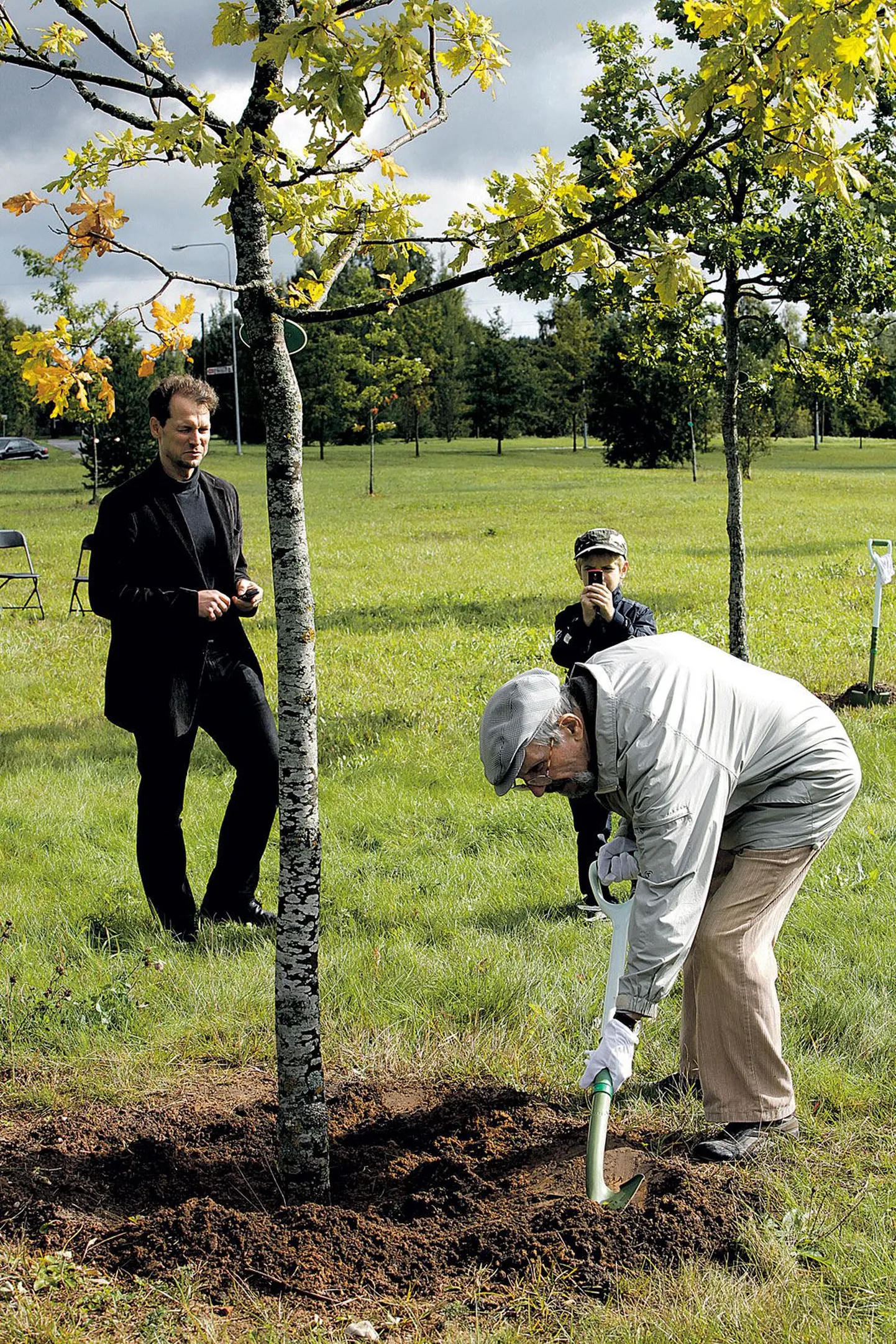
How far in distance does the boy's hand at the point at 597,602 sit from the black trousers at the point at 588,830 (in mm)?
752

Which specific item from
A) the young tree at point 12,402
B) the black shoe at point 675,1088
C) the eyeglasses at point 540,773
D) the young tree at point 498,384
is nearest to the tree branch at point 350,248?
the eyeglasses at point 540,773

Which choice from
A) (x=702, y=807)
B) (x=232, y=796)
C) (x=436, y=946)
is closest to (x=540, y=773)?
(x=702, y=807)

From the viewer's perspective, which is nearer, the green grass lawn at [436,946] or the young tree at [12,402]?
the green grass lawn at [436,946]

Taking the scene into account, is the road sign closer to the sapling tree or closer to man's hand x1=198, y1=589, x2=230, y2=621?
the sapling tree

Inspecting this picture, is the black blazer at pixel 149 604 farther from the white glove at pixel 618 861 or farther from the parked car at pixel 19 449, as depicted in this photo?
the parked car at pixel 19 449

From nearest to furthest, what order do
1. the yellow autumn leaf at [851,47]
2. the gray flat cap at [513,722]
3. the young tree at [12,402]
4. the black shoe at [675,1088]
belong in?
the yellow autumn leaf at [851,47] < the gray flat cap at [513,722] < the black shoe at [675,1088] < the young tree at [12,402]

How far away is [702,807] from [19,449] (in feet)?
173

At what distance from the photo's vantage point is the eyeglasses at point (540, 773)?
274 cm

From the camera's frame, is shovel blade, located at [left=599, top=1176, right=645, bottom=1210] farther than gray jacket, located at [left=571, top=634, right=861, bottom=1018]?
Yes

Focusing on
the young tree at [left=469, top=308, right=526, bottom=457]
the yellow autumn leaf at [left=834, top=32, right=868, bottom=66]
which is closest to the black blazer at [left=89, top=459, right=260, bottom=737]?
the yellow autumn leaf at [left=834, top=32, right=868, bottom=66]

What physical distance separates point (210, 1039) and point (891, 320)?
780 centimetres

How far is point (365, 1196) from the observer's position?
312 cm

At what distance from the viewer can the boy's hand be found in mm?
4695

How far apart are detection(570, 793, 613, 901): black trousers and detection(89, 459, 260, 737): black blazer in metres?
1.67
